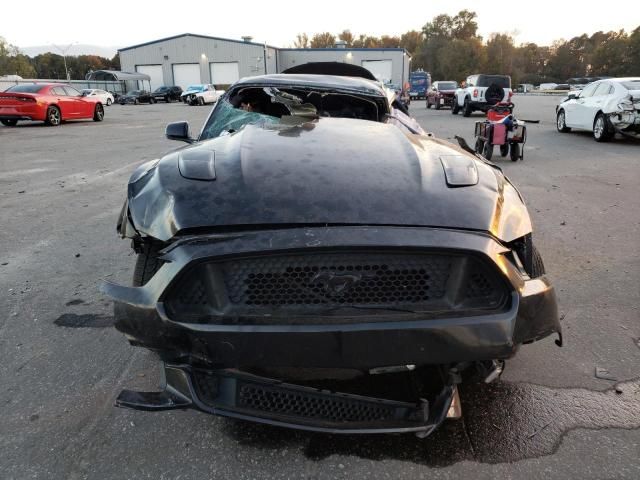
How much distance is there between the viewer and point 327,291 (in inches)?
64.5

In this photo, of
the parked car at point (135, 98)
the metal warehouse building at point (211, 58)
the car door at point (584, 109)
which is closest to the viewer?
the car door at point (584, 109)

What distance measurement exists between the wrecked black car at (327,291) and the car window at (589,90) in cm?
1255

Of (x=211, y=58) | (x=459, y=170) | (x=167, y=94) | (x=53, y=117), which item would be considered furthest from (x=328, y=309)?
(x=211, y=58)

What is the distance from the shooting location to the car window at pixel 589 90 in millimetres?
12333

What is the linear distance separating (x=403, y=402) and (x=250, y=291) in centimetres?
69

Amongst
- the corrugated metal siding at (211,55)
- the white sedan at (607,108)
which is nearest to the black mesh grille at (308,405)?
the white sedan at (607,108)

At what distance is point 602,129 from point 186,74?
51183 mm

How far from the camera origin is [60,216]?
17.6 feet

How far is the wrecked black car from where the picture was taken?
1.58 m

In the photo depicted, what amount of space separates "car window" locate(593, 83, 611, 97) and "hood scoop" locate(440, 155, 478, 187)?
11.6 metres

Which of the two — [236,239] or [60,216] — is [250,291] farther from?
[60,216]

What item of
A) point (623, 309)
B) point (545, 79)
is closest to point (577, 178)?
point (623, 309)

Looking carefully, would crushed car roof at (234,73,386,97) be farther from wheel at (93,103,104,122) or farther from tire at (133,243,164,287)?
wheel at (93,103,104,122)

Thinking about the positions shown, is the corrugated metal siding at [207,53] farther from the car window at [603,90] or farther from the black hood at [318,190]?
the black hood at [318,190]
